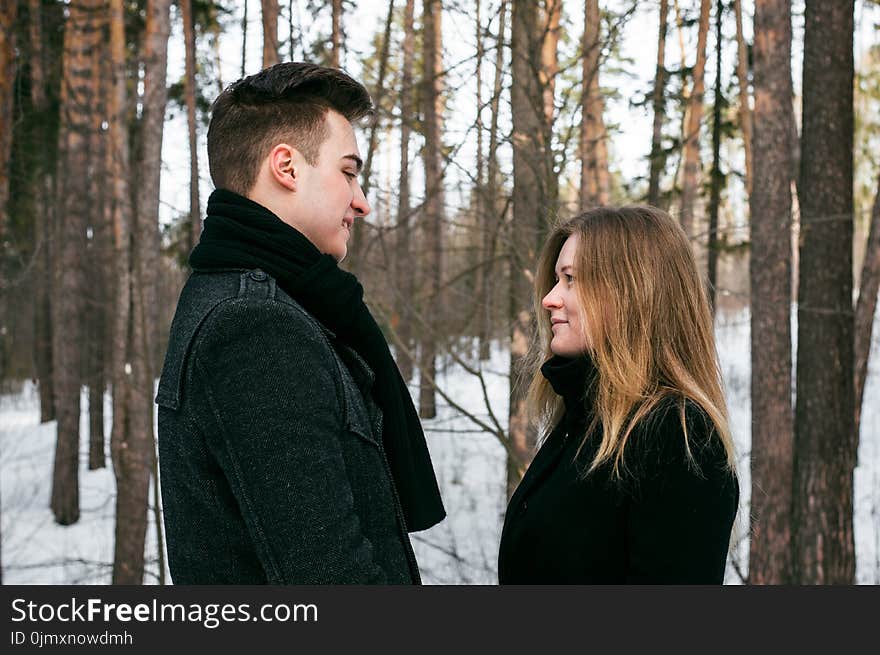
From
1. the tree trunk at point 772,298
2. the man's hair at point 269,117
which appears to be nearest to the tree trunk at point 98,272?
the tree trunk at point 772,298

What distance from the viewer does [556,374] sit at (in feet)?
7.29

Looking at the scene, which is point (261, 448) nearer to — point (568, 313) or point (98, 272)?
point (568, 313)

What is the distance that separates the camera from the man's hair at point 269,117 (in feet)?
6.07

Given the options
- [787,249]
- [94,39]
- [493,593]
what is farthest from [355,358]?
[94,39]

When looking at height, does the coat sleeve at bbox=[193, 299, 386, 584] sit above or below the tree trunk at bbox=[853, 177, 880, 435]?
below

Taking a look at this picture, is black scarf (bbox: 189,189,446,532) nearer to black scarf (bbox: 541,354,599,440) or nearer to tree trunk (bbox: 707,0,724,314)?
black scarf (bbox: 541,354,599,440)

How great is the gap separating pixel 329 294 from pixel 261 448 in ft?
1.33

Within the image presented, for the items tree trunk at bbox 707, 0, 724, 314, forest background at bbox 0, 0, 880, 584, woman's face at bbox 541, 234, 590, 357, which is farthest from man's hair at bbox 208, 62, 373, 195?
tree trunk at bbox 707, 0, 724, 314

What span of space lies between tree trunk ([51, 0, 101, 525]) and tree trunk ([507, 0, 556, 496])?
7025 millimetres

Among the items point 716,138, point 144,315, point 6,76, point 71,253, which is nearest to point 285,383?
point 144,315

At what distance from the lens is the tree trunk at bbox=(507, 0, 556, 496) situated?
5336 mm

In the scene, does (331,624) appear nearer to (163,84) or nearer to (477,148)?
(477,148)

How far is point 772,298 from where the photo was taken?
7.13 metres

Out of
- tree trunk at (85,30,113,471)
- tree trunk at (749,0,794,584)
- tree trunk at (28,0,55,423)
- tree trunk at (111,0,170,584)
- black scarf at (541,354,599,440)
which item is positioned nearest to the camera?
black scarf at (541,354,599,440)
